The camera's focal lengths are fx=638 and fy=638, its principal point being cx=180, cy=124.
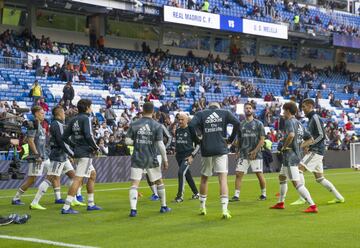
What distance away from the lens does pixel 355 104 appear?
47500 mm

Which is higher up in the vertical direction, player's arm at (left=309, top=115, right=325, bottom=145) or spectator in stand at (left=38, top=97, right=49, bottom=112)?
spectator in stand at (left=38, top=97, right=49, bottom=112)

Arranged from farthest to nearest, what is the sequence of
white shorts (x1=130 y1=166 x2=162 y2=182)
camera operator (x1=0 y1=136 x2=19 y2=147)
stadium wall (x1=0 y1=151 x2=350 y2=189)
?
stadium wall (x1=0 y1=151 x2=350 y2=189) → white shorts (x1=130 y1=166 x2=162 y2=182) → camera operator (x1=0 y1=136 x2=19 y2=147)

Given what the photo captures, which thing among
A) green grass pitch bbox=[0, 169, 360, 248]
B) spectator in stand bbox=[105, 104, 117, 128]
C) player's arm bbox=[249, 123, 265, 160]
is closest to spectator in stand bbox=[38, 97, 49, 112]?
spectator in stand bbox=[105, 104, 117, 128]

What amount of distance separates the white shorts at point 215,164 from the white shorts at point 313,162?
2894 millimetres

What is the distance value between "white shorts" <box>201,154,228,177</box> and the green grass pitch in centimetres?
88

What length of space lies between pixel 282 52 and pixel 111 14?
1866cm

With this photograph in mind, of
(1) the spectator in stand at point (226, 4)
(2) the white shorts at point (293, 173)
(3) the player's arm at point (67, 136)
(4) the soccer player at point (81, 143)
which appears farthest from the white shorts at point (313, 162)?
(1) the spectator in stand at point (226, 4)

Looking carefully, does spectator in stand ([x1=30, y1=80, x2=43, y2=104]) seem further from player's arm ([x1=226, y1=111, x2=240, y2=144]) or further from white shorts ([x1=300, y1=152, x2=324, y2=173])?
player's arm ([x1=226, y1=111, x2=240, y2=144])

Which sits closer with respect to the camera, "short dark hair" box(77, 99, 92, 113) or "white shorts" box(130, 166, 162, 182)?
"white shorts" box(130, 166, 162, 182)

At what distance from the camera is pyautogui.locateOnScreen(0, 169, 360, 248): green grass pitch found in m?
9.24

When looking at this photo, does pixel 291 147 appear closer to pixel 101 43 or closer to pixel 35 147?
pixel 35 147

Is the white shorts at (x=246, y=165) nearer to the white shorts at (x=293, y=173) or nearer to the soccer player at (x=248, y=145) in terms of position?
the soccer player at (x=248, y=145)

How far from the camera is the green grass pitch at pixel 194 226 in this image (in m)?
9.24

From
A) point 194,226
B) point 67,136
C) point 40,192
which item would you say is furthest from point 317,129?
point 40,192
